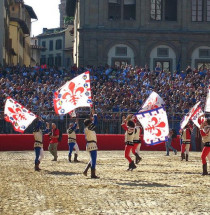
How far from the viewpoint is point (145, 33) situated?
5381 cm

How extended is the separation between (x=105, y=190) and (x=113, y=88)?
76.4 ft

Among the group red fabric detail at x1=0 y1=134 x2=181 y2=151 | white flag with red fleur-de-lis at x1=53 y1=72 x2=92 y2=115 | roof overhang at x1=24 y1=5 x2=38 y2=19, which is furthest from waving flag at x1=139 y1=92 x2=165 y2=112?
roof overhang at x1=24 y1=5 x2=38 y2=19

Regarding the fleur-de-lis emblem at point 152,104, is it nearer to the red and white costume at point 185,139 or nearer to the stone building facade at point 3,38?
the red and white costume at point 185,139

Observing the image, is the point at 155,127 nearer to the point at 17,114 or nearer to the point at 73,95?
the point at 73,95

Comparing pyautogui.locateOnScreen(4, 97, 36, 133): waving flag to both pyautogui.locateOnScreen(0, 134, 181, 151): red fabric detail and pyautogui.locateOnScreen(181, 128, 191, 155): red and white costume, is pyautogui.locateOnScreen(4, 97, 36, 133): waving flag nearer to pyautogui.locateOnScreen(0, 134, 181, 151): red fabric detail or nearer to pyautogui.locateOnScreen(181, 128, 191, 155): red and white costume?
pyautogui.locateOnScreen(181, 128, 191, 155): red and white costume

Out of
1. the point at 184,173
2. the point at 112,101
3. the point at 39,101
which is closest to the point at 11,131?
the point at 39,101

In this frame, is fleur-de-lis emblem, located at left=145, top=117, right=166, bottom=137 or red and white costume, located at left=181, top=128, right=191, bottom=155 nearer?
fleur-de-lis emblem, located at left=145, top=117, right=166, bottom=137

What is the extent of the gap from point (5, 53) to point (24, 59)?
19.4 meters

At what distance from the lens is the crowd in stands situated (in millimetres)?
36062

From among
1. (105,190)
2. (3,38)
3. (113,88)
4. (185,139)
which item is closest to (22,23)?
(3,38)

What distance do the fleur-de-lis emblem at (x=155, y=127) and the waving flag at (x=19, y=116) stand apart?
431 cm

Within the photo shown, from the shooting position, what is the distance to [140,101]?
37531 millimetres

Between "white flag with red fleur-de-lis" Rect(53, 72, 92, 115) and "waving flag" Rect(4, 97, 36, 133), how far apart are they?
85.0 inches

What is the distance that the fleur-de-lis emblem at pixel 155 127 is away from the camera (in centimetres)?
2414
